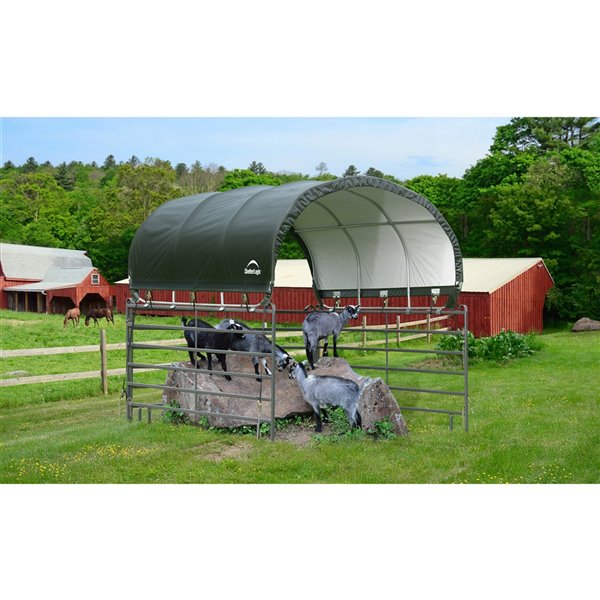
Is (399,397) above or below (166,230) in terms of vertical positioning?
below

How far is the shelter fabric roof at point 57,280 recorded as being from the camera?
53125 millimetres

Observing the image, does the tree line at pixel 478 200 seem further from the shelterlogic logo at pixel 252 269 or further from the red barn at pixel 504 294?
the shelterlogic logo at pixel 252 269

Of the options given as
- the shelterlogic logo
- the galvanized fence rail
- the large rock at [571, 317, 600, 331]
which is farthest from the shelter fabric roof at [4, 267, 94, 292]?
the shelterlogic logo

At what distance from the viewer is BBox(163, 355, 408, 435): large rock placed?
11758mm

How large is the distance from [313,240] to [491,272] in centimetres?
2012

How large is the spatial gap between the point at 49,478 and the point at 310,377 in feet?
13.1

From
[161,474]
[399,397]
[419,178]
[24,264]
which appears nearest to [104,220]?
[24,264]

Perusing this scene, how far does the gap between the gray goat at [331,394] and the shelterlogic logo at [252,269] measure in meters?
1.82

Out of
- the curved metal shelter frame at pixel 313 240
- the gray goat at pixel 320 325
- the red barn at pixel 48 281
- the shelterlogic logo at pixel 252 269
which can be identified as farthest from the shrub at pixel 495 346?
the red barn at pixel 48 281

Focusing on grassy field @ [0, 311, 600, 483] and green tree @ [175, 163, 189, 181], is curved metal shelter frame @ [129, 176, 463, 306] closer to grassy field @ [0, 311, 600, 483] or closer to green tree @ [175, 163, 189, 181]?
grassy field @ [0, 311, 600, 483]

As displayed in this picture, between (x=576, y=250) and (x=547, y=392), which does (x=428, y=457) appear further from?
(x=576, y=250)

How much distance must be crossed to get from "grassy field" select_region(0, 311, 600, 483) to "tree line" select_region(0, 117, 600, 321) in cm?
2562

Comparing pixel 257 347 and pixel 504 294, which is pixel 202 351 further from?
pixel 504 294

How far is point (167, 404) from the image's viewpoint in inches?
533
